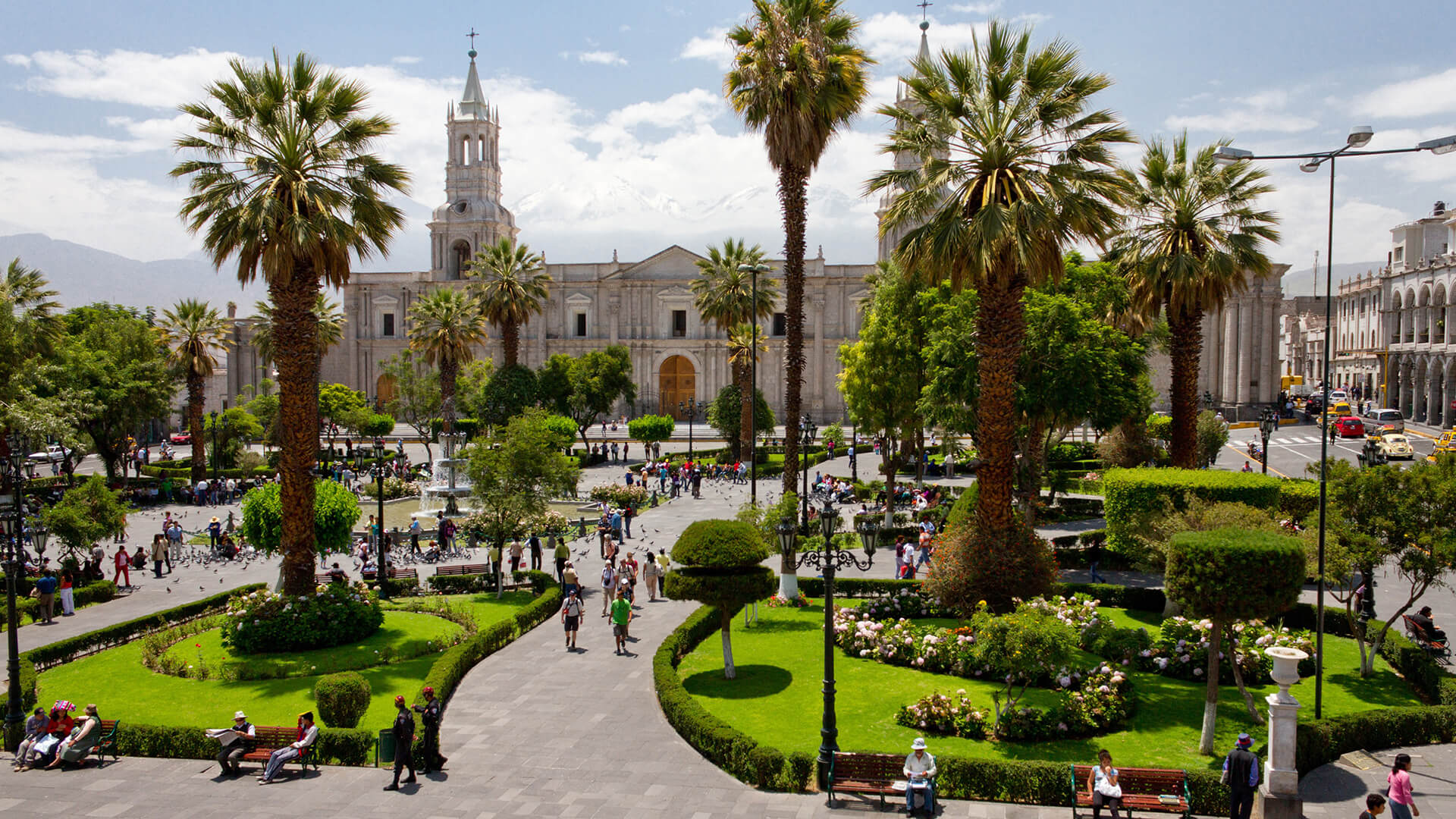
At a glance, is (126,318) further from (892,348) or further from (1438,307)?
(1438,307)

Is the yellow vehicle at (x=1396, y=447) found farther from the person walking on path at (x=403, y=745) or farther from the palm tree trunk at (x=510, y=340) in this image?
the person walking on path at (x=403, y=745)

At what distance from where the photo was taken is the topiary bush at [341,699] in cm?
1213

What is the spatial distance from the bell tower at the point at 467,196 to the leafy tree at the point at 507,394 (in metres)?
24.0

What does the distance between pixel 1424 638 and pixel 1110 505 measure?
633cm

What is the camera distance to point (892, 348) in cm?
2991

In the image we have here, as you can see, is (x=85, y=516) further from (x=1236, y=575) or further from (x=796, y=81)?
(x=1236, y=575)

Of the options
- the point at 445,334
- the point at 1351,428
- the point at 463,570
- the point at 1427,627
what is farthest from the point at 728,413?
the point at 1427,627

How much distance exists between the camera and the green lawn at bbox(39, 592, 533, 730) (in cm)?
1324

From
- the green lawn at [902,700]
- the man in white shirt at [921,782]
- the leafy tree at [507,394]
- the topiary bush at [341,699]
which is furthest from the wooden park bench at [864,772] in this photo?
the leafy tree at [507,394]

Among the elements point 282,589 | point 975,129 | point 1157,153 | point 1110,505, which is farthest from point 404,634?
point 1157,153

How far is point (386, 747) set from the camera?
37.6 feet

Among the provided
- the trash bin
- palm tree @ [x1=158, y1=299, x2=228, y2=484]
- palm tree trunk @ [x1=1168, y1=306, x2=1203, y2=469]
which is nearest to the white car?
palm tree @ [x1=158, y1=299, x2=228, y2=484]

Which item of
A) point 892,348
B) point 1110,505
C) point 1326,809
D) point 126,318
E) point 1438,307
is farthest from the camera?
point 1438,307

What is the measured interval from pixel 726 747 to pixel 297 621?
8377 mm
